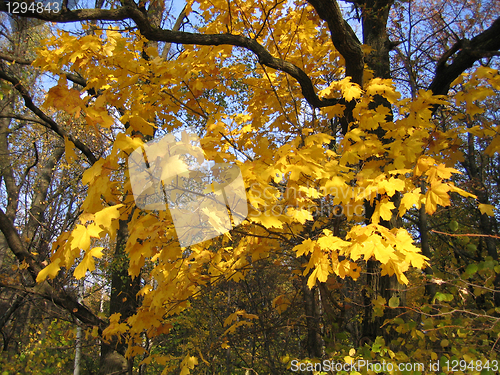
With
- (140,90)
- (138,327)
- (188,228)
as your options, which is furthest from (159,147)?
(138,327)

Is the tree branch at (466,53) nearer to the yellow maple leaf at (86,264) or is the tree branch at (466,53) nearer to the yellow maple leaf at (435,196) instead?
the yellow maple leaf at (435,196)

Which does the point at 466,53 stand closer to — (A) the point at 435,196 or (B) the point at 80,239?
(A) the point at 435,196

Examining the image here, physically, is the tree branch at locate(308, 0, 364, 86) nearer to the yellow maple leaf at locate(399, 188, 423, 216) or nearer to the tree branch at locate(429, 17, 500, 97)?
the tree branch at locate(429, 17, 500, 97)

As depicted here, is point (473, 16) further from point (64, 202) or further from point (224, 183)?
point (64, 202)

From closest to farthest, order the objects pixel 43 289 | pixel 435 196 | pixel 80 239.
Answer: pixel 80 239 < pixel 435 196 < pixel 43 289

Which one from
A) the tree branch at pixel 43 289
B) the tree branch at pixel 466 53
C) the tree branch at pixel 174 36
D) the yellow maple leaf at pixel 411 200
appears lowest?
the tree branch at pixel 43 289

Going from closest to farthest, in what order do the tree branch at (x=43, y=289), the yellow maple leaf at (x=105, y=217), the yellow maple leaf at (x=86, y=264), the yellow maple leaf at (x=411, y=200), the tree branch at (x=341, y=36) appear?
1. the yellow maple leaf at (x=86, y=264)
2. the yellow maple leaf at (x=105, y=217)
3. the yellow maple leaf at (x=411, y=200)
4. the tree branch at (x=341, y=36)
5. the tree branch at (x=43, y=289)

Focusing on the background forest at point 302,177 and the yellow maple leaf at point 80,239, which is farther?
the background forest at point 302,177

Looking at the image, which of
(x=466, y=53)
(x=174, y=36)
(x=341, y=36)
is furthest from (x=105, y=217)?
(x=466, y=53)

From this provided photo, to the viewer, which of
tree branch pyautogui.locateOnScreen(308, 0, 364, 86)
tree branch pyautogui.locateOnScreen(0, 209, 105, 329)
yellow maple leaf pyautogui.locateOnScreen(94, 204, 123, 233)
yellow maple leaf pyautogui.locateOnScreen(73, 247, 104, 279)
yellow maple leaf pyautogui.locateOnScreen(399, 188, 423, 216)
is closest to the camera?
yellow maple leaf pyautogui.locateOnScreen(73, 247, 104, 279)

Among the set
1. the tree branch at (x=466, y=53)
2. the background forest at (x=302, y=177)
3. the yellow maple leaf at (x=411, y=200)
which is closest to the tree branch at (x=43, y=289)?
the background forest at (x=302, y=177)

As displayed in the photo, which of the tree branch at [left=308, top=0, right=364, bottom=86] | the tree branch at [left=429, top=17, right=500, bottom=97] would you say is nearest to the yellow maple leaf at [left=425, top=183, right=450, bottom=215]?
the tree branch at [left=429, top=17, right=500, bottom=97]

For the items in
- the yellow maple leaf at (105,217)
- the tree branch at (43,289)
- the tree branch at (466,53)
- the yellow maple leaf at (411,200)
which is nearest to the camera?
the yellow maple leaf at (105,217)

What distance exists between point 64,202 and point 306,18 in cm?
1102
